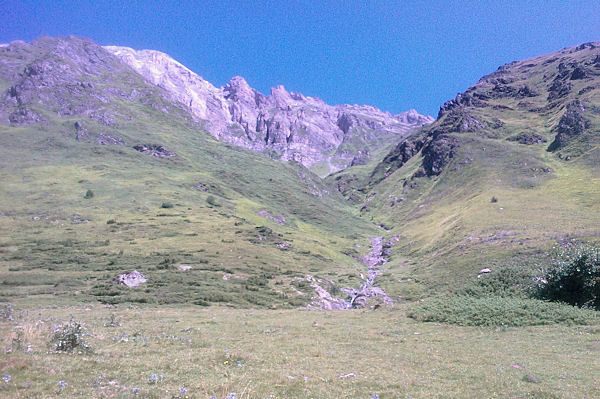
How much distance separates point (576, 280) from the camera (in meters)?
35.5

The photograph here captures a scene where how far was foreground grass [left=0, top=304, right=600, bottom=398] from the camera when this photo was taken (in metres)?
13.2

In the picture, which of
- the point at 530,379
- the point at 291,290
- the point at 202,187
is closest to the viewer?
the point at 530,379

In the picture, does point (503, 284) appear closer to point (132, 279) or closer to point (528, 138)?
point (132, 279)

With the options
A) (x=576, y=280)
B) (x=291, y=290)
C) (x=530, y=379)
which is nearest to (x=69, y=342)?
(x=530, y=379)

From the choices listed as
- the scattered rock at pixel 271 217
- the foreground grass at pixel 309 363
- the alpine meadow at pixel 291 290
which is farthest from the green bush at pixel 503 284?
the scattered rock at pixel 271 217

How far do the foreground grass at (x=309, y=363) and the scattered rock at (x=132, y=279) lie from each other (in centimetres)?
2484

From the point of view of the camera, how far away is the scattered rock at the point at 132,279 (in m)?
52.8

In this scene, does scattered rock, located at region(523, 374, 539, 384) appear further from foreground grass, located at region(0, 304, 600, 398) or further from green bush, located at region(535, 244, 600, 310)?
green bush, located at region(535, 244, 600, 310)

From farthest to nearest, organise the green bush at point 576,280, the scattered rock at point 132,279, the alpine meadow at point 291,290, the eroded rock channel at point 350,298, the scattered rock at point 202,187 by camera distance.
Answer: the scattered rock at point 202,187, the eroded rock channel at point 350,298, the scattered rock at point 132,279, the green bush at point 576,280, the alpine meadow at point 291,290

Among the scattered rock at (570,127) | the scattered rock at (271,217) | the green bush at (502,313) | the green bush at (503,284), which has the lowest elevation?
the green bush at (502,313)

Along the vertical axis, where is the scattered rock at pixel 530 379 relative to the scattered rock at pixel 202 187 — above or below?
below

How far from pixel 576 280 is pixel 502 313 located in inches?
468

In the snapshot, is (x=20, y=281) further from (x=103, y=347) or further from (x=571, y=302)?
(x=571, y=302)

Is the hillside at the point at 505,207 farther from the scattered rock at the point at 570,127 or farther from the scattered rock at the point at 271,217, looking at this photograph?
the scattered rock at the point at 271,217
